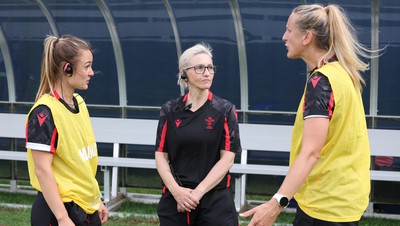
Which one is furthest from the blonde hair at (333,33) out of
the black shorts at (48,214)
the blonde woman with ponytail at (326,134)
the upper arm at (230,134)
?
the black shorts at (48,214)

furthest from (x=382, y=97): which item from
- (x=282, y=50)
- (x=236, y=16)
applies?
(x=236, y=16)

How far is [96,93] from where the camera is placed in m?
8.20

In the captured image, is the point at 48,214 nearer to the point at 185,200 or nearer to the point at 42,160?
the point at 42,160

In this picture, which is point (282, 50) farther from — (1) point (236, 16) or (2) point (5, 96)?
(2) point (5, 96)

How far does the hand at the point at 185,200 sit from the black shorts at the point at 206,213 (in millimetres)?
56

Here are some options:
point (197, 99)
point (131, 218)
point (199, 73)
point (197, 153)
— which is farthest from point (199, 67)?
point (131, 218)

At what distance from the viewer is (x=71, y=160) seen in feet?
9.73

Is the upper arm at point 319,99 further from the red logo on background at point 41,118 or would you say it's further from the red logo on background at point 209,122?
the red logo on background at point 41,118

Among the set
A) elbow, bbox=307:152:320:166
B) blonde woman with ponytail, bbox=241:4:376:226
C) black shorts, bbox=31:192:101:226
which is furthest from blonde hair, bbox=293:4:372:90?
black shorts, bbox=31:192:101:226

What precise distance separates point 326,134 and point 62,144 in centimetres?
124

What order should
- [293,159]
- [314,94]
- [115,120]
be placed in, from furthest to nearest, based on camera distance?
[115,120] < [293,159] < [314,94]

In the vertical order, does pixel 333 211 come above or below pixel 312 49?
below

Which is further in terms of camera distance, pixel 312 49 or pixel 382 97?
pixel 382 97

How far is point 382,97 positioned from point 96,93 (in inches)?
145
